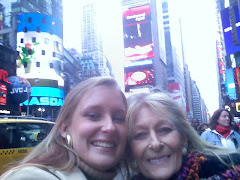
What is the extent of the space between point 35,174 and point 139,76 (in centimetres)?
7089

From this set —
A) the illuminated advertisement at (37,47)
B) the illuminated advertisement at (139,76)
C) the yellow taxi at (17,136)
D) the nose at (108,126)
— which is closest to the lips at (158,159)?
the nose at (108,126)

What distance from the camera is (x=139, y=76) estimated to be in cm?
7175

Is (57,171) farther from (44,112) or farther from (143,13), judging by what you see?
(143,13)

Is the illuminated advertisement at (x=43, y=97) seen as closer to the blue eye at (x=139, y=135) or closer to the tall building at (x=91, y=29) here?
the blue eye at (x=139, y=135)

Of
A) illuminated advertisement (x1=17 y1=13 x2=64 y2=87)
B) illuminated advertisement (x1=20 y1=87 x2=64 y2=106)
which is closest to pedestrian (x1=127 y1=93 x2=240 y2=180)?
illuminated advertisement (x1=20 y1=87 x2=64 y2=106)

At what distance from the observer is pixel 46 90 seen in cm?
3972

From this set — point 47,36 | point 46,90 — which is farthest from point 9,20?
point 46,90

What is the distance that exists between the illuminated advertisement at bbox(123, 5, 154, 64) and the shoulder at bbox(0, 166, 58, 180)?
2834 inches

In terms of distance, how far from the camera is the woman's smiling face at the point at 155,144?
1815mm

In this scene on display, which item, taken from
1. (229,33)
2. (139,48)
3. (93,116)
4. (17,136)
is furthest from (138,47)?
(93,116)

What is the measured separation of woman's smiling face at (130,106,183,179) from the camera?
1.82 m

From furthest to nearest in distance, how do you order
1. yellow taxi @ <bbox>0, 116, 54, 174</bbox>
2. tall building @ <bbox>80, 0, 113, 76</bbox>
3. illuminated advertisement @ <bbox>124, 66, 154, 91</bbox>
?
tall building @ <bbox>80, 0, 113, 76</bbox> < illuminated advertisement @ <bbox>124, 66, 154, 91</bbox> < yellow taxi @ <bbox>0, 116, 54, 174</bbox>

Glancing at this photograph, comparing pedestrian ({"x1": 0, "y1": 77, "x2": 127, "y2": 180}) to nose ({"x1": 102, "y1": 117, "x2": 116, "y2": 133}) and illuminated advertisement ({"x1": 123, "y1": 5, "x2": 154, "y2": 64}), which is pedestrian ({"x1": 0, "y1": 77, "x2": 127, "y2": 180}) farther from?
illuminated advertisement ({"x1": 123, "y1": 5, "x2": 154, "y2": 64})

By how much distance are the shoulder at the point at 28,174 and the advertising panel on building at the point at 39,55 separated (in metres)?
39.8
